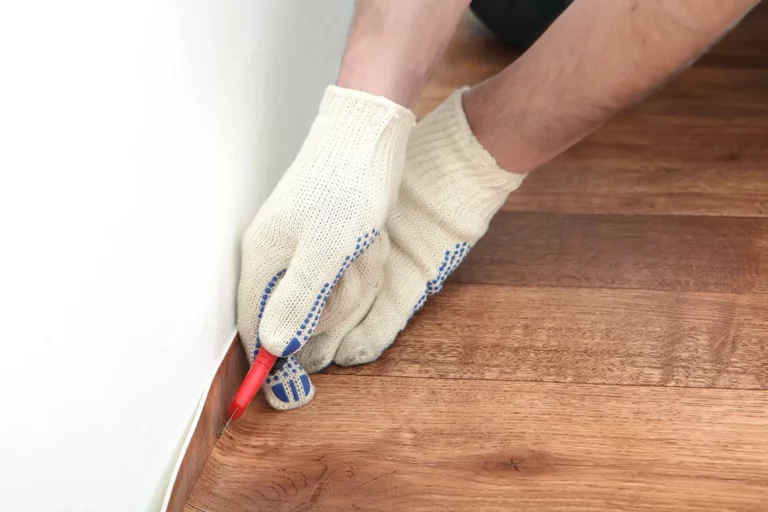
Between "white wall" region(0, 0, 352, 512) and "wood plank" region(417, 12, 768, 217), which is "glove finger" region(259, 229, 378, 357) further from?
"wood plank" region(417, 12, 768, 217)

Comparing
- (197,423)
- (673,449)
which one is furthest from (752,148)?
(197,423)

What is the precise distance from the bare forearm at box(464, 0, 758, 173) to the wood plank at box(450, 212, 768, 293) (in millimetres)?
107

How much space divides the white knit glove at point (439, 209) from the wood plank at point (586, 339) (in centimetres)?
4

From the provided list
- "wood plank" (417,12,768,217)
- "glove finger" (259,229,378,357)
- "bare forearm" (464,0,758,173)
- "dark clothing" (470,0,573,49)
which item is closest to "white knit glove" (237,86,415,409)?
"glove finger" (259,229,378,357)

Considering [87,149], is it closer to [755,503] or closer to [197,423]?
[197,423]

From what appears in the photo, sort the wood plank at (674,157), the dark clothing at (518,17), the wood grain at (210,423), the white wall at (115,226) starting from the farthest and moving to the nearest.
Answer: the dark clothing at (518,17)
the wood plank at (674,157)
the wood grain at (210,423)
the white wall at (115,226)

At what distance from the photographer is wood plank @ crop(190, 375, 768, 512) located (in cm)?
50

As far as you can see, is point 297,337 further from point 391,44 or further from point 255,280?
point 391,44

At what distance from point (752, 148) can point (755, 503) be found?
0.53m

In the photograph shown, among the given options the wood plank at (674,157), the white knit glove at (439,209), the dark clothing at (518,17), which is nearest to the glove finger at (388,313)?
the white knit glove at (439,209)

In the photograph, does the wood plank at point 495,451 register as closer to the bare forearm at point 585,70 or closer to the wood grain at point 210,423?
the wood grain at point 210,423

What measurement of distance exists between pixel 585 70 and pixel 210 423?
41 centimetres

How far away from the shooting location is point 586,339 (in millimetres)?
627

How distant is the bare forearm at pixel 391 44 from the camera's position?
586mm
